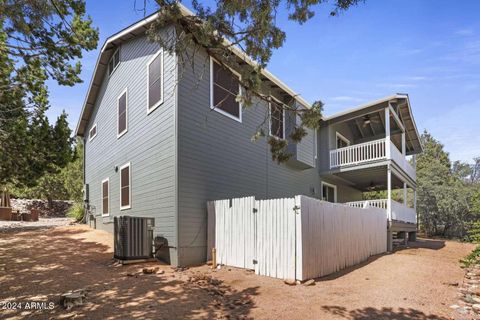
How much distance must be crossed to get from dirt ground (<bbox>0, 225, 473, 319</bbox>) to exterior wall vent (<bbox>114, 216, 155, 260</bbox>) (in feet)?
1.16

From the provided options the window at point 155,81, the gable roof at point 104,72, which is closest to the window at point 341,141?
the gable roof at point 104,72

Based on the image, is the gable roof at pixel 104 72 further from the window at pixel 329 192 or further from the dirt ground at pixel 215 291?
the dirt ground at pixel 215 291

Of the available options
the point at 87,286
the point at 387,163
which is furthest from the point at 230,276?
the point at 387,163

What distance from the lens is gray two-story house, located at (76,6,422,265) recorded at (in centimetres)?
892

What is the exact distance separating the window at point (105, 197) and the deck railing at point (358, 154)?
10.5 metres

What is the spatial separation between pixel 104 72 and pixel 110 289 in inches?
455

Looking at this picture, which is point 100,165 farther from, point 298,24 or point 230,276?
point 298,24

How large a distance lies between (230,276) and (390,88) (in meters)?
11.0

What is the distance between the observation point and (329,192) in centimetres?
1827

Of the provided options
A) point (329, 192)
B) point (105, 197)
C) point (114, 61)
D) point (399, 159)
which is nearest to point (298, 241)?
point (105, 197)

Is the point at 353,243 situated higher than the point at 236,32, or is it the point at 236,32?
the point at 236,32

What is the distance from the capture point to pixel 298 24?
544 centimetres

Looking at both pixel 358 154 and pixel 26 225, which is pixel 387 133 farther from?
pixel 26 225

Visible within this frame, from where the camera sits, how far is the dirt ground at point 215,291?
5.13 m
